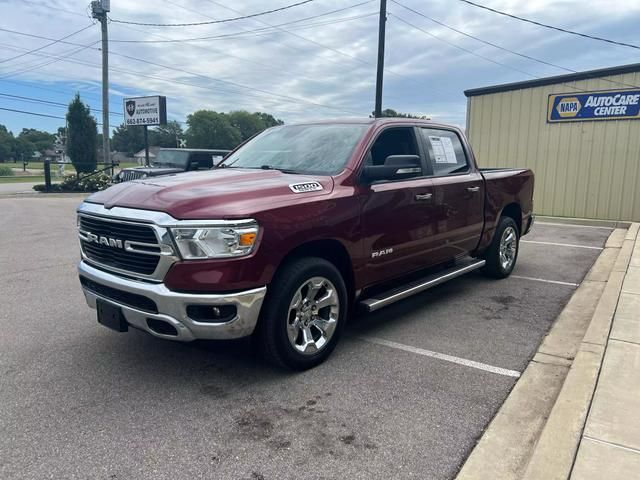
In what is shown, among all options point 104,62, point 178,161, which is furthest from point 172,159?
point 104,62

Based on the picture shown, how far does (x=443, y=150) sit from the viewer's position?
17.9 ft

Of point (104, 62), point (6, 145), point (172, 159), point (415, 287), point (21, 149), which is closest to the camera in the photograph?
point (415, 287)

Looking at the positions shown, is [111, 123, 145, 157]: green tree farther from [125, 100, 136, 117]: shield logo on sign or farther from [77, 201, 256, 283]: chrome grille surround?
[77, 201, 256, 283]: chrome grille surround

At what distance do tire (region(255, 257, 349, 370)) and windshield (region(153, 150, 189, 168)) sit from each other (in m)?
12.4

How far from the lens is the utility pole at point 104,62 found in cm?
2655

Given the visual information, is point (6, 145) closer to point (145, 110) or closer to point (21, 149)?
point (21, 149)

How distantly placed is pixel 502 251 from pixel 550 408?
3.58m

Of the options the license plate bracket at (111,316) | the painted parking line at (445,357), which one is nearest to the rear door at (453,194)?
the painted parking line at (445,357)

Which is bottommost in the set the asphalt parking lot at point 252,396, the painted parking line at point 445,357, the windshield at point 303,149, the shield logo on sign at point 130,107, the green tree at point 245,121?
the asphalt parking lot at point 252,396

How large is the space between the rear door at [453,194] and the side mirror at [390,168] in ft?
3.08

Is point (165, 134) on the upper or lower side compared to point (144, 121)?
upper

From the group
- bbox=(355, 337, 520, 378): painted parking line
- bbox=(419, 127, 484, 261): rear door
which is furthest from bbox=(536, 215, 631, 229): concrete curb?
bbox=(355, 337, 520, 378): painted parking line

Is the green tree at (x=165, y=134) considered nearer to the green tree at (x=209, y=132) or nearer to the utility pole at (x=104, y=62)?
the green tree at (x=209, y=132)

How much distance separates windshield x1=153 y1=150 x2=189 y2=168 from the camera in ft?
51.0
